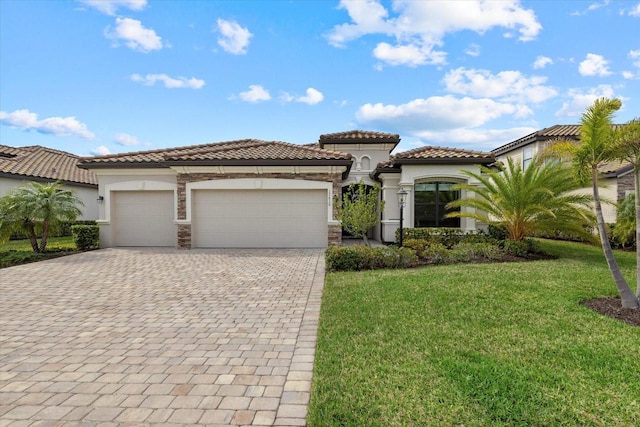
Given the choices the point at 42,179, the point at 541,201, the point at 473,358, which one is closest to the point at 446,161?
the point at 541,201

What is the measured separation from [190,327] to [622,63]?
A: 13704 millimetres

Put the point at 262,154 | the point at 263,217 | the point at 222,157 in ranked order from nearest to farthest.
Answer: the point at 222,157, the point at 263,217, the point at 262,154

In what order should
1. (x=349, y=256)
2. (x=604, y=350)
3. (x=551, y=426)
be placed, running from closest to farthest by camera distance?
1. (x=551, y=426)
2. (x=604, y=350)
3. (x=349, y=256)

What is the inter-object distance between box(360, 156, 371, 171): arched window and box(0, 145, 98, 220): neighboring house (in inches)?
597

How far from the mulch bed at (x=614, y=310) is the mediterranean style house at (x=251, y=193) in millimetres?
8791

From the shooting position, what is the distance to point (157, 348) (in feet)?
14.4

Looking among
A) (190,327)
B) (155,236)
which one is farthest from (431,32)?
(155,236)

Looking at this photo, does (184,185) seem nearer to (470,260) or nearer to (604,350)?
(470,260)

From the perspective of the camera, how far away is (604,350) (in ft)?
13.3

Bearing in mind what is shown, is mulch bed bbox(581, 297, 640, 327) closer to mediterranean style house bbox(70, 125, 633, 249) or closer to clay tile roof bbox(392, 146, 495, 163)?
mediterranean style house bbox(70, 125, 633, 249)

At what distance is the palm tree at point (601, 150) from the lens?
18.7 ft

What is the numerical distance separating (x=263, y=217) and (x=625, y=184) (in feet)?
53.6

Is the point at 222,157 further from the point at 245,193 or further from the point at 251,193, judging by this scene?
the point at 251,193

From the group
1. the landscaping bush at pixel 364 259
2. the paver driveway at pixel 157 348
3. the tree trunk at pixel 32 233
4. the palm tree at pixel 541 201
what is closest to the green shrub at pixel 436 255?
the landscaping bush at pixel 364 259
